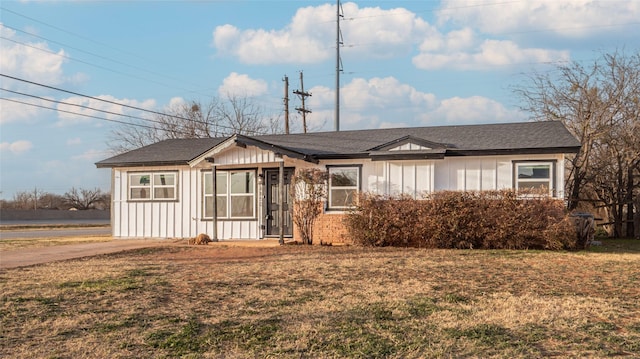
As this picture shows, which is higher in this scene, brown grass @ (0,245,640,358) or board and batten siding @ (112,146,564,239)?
board and batten siding @ (112,146,564,239)

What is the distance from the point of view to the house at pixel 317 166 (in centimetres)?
1627

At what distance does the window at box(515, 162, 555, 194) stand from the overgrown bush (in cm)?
73

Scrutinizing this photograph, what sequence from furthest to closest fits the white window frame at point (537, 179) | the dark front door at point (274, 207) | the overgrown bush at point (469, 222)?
the dark front door at point (274, 207) < the white window frame at point (537, 179) < the overgrown bush at point (469, 222)

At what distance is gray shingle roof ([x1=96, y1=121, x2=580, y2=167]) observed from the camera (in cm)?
1608

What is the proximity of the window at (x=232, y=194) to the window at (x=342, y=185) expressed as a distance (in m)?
2.65

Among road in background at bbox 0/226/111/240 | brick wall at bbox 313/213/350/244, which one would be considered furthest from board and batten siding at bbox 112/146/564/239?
road in background at bbox 0/226/111/240

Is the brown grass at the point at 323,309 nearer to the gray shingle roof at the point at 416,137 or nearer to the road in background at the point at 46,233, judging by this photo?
the gray shingle roof at the point at 416,137

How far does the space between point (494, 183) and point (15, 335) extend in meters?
13.1

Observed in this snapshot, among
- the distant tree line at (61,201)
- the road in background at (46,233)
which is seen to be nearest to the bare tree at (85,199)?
the distant tree line at (61,201)

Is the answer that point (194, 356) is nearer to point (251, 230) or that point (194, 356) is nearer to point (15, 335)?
point (15, 335)

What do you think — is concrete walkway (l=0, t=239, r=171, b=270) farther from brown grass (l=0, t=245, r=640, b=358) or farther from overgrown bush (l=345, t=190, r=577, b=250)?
overgrown bush (l=345, t=190, r=577, b=250)

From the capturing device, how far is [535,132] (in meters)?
17.5

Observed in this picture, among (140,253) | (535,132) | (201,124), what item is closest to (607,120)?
(535,132)

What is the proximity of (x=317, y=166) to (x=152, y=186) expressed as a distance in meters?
6.23
